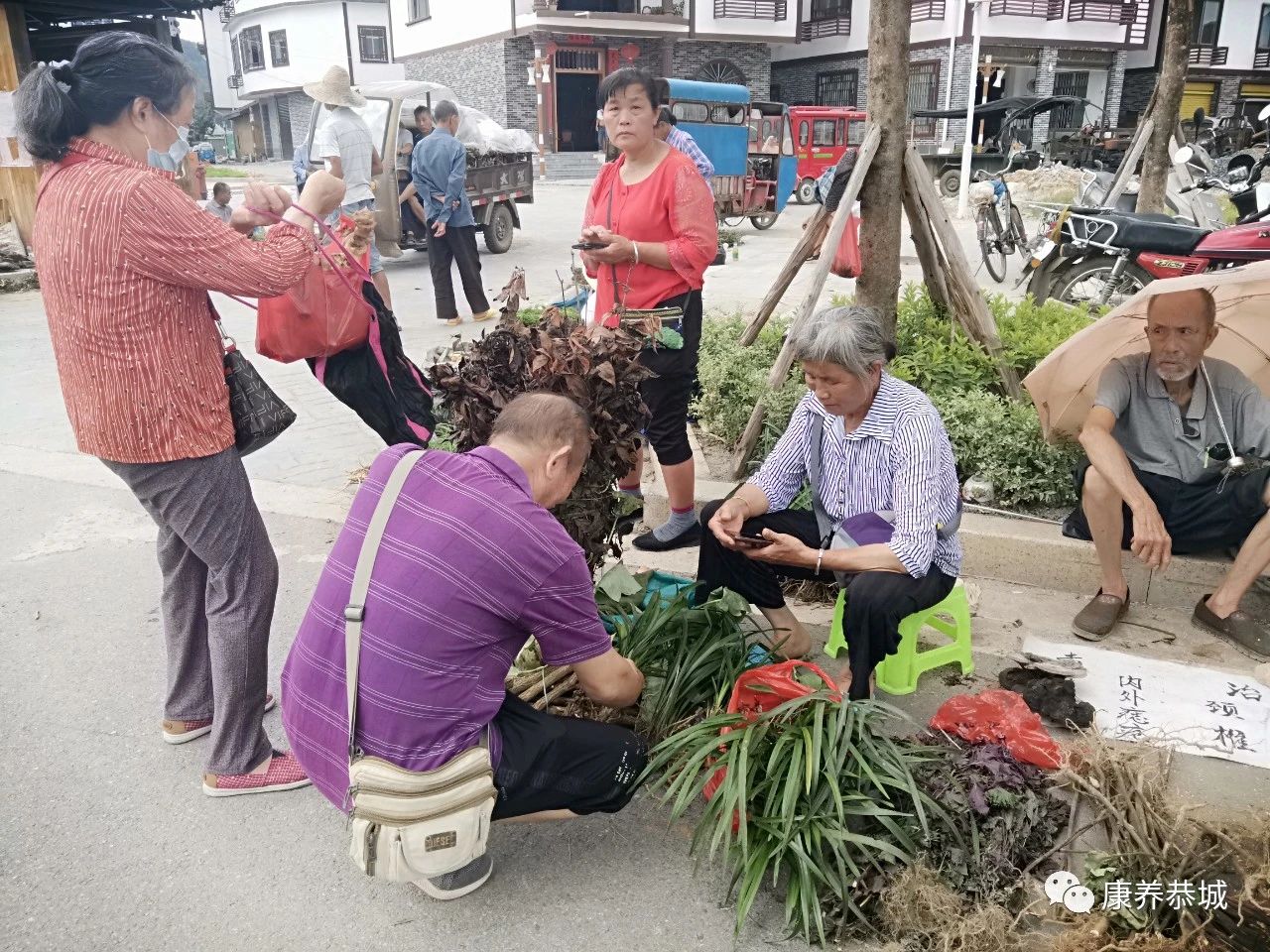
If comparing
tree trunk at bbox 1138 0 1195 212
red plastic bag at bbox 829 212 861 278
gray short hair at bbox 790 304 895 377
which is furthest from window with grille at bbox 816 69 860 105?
gray short hair at bbox 790 304 895 377

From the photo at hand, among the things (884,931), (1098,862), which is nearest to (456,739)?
(884,931)

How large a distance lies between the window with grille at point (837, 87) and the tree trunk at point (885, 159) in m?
28.4

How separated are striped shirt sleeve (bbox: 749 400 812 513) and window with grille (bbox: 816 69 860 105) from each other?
1204 inches

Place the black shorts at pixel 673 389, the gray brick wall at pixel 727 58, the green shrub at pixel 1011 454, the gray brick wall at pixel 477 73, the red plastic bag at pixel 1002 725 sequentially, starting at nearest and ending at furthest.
A: the red plastic bag at pixel 1002 725 → the black shorts at pixel 673 389 → the green shrub at pixel 1011 454 → the gray brick wall at pixel 477 73 → the gray brick wall at pixel 727 58

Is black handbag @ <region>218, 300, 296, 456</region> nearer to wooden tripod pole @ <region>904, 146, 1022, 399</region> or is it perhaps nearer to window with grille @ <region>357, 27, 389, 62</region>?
wooden tripod pole @ <region>904, 146, 1022, 399</region>

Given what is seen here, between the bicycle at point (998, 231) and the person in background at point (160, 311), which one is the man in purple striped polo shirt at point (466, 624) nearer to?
the person in background at point (160, 311)

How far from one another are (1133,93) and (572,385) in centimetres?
3640

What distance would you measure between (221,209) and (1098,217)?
7.78 meters

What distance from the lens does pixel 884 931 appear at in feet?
6.89

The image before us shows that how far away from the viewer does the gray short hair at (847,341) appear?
8.45 ft

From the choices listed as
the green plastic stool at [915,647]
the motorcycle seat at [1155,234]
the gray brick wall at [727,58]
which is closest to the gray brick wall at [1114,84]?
the gray brick wall at [727,58]

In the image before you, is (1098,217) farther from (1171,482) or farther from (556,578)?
(556,578)

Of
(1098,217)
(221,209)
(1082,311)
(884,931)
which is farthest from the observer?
(221,209)

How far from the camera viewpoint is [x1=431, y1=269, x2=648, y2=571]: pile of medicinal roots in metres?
2.63
